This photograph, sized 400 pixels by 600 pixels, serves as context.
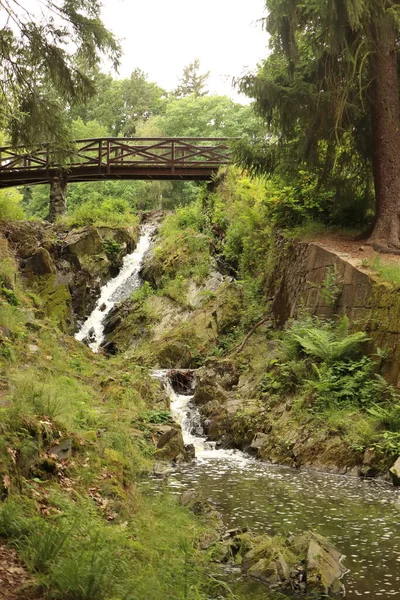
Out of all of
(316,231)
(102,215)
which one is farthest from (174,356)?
(102,215)

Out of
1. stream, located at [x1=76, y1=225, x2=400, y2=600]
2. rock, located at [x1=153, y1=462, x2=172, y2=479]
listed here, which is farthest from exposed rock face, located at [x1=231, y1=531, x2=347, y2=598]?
rock, located at [x1=153, y1=462, x2=172, y2=479]

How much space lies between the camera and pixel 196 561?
5.23 m

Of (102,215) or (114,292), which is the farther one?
(102,215)

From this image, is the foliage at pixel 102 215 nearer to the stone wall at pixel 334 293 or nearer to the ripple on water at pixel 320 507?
the stone wall at pixel 334 293

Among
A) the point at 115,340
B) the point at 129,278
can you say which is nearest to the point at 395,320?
the point at 115,340

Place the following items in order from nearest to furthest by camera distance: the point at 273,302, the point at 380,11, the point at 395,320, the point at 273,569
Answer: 1. the point at 273,569
2. the point at 395,320
3. the point at 380,11
4. the point at 273,302

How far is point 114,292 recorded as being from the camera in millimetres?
19953

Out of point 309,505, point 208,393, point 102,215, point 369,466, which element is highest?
point 102,215

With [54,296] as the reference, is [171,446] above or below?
A: below

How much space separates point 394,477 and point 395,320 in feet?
9.78

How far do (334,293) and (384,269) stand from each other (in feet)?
3.72

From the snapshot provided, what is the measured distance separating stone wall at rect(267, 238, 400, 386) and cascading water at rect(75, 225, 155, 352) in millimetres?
5661

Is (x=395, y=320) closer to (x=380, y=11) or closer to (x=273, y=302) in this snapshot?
(x=273, y=302)

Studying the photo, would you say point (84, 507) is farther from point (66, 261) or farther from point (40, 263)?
point (66, 261)
